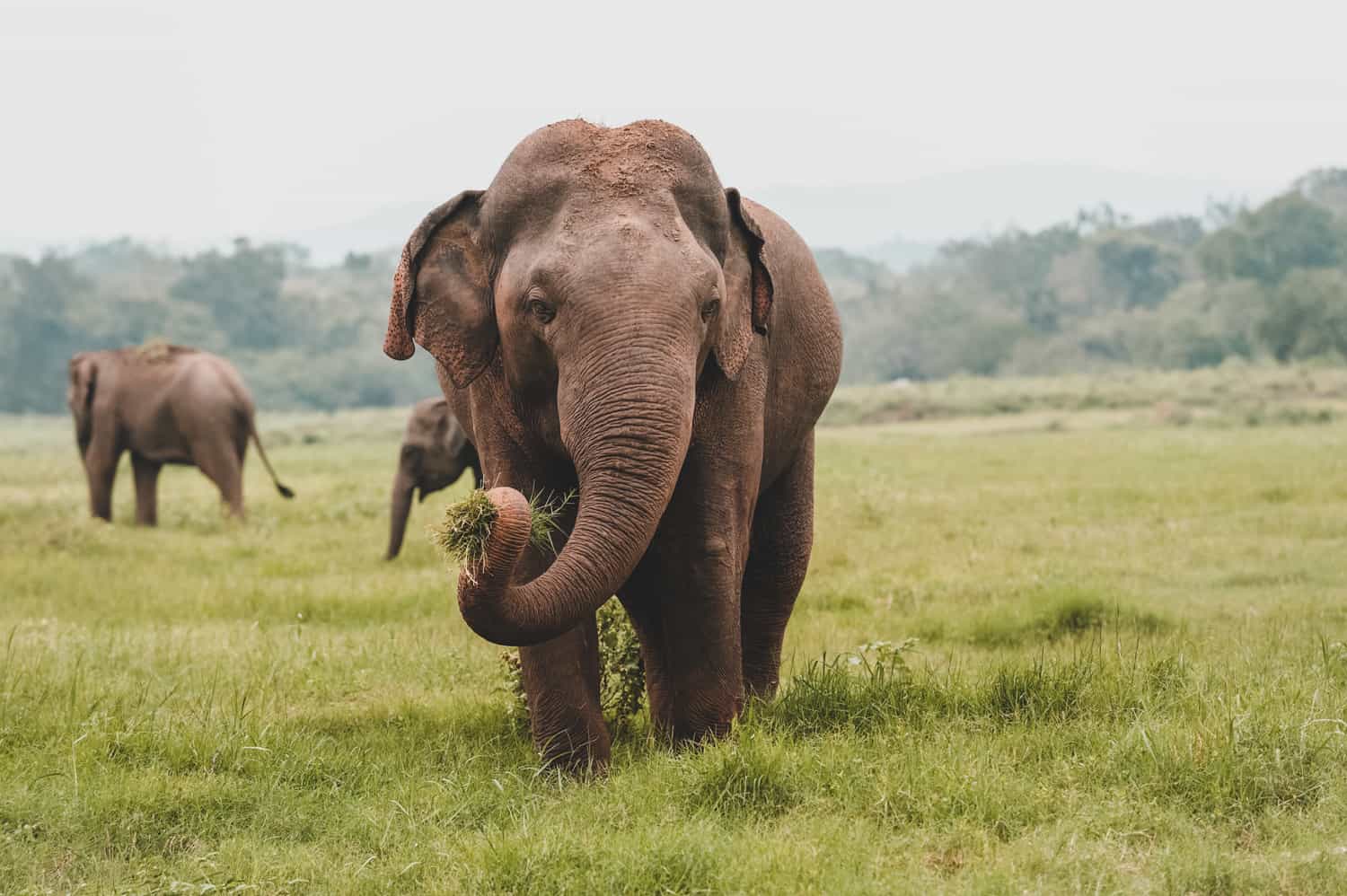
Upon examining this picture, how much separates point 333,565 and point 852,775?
10.1 metres

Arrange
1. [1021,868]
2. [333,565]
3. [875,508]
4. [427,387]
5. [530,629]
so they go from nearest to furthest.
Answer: [1021,868] → [530,629] → [333,565] → [875,508] → [427,387]

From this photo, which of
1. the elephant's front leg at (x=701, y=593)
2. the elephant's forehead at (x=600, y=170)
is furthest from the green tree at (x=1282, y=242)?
the elephant's forehead at (x=600, y=170)

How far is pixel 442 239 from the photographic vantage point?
6.50 metres

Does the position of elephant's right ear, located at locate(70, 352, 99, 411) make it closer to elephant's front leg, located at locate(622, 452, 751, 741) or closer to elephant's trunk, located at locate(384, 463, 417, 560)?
elephant's trunk, located at locate(384, 463, 417, 560)

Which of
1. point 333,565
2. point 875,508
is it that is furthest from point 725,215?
point 875,508

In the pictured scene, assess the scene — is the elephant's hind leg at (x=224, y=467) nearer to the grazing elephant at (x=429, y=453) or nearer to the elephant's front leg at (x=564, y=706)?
the grazing elephant at (x=429, y=453)

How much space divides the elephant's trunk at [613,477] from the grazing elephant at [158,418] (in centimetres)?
1554

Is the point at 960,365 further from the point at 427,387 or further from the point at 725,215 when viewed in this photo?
the point at 725,215

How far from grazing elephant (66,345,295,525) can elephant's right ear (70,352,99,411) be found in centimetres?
1

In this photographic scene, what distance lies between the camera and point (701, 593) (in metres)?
6.41

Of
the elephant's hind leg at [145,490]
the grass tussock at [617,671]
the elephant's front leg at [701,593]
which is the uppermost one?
the elephant's front leg at [701,593]

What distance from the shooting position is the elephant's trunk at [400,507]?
15453 mm

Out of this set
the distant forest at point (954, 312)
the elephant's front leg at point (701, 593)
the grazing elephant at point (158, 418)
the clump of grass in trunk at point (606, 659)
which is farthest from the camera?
the distant forest at point (954, 312)

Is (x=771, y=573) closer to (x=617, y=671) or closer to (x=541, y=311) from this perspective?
(x=617, y=671)
